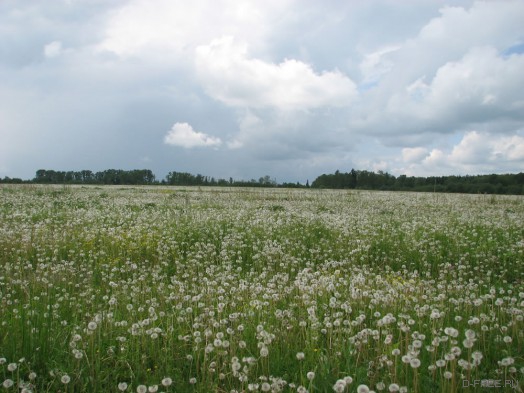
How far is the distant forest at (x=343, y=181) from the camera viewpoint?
7369 cm

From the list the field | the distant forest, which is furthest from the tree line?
the field

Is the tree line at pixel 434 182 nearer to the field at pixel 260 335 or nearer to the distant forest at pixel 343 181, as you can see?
the distant forest at pixel 343 181

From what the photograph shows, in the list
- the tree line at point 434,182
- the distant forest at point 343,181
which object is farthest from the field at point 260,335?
the distant forest at point 343,181

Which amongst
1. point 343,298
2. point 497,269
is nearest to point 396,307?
point 343,298

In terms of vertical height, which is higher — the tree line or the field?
the tree line

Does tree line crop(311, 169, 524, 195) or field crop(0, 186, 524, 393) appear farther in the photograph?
tree line crop(311, 169, 524, 195)

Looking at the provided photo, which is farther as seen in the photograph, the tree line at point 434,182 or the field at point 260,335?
the tree line at point 434,182

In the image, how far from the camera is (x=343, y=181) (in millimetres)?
112625

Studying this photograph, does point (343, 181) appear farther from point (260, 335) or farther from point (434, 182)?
point (260, 335)

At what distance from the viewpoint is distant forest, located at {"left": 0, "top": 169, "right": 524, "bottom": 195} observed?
242 ft

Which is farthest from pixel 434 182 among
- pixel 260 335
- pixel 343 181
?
pixel 260 335

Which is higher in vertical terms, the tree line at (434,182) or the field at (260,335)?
the tree line at (434,182)

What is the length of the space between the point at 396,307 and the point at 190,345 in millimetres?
2667

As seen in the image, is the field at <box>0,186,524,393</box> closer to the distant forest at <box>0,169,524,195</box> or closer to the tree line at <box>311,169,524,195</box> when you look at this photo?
the tree line at <box>311,169,524,195</box>
